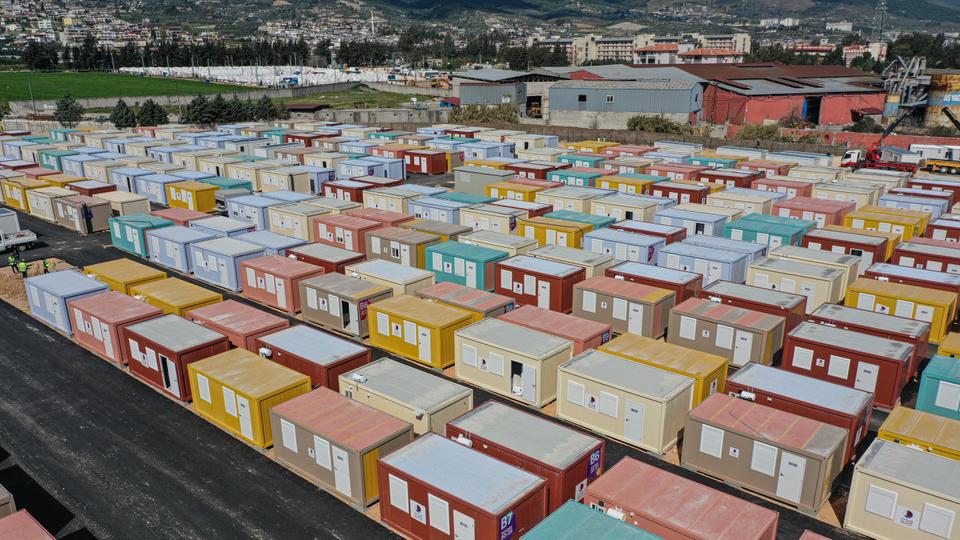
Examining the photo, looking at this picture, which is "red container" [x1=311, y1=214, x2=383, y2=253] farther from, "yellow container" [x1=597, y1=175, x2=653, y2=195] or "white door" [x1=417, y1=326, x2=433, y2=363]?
"yellow container" [x1=597, y1=175, x2=653, y2=195]

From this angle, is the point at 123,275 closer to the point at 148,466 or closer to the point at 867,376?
the point at 148,466

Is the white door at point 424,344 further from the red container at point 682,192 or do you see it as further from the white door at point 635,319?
the red container at point 682,192

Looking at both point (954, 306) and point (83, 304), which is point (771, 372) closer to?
point (954, 306)

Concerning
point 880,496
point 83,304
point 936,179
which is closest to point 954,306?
point 880,496

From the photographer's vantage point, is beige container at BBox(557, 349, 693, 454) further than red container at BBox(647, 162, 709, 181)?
No

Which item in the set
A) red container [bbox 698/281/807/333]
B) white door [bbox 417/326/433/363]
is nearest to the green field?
white door [bbox 417/326/433/363]
